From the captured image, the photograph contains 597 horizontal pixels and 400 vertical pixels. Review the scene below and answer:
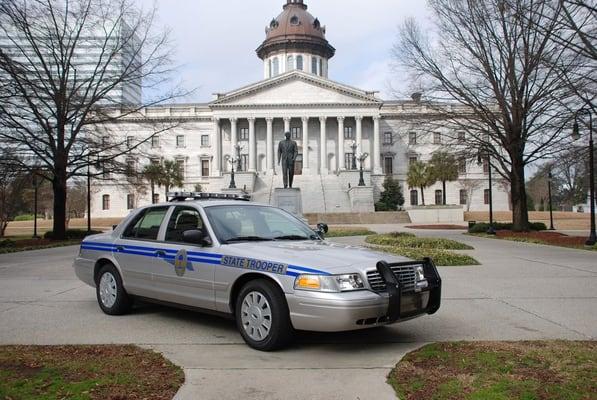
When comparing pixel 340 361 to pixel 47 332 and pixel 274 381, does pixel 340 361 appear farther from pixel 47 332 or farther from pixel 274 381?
pixel 47 332

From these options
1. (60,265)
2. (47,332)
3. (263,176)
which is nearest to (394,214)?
(263,176)

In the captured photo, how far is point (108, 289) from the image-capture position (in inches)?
311

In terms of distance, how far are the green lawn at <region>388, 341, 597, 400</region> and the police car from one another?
1.94 feet

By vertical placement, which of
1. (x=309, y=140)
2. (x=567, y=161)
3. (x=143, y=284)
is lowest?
(x=143, y=284)

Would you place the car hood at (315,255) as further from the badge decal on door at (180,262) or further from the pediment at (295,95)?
the pediment at (295,95)

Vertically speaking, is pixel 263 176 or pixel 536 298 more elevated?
pixel 263 176

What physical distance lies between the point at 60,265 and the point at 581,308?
12.8m

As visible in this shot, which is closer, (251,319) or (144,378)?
(144,378)

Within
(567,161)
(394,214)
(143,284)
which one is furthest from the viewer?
(394,214)

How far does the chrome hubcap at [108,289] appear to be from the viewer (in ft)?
25.6

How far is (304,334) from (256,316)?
3.35 ft

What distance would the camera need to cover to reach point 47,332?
6.77m

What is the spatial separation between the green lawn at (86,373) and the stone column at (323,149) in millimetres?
78558

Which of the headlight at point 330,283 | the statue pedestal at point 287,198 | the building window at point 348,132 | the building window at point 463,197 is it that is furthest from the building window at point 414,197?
the headlight at point 330,283
